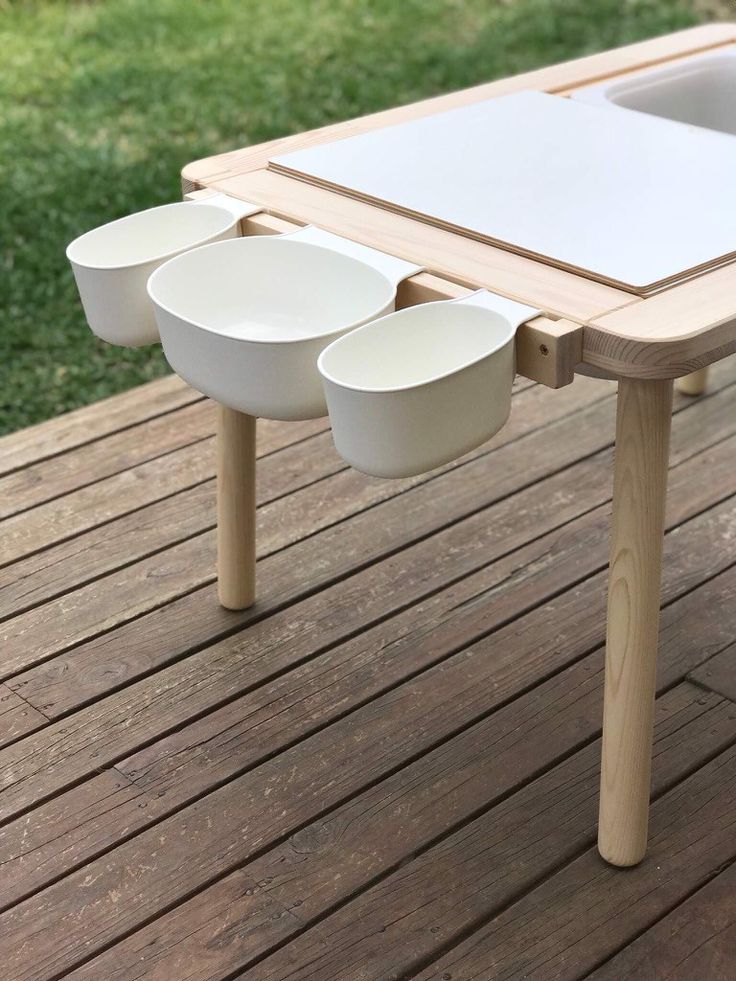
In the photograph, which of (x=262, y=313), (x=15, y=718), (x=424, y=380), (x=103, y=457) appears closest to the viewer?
(x=424, y=380)

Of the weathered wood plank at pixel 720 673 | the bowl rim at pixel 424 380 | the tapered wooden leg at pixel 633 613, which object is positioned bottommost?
the weathered wood plank at pixel 720 673

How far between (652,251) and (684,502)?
36.5 inches

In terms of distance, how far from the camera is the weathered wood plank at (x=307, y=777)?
5.03 feet

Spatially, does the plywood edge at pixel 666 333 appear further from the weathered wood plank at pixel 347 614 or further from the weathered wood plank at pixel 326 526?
the weathered wood plank at pixel 326 526

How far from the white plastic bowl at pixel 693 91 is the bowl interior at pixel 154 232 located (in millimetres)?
735

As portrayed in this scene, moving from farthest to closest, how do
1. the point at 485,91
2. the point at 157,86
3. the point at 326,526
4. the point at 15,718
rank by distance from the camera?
the point at 157,86, the point at 326,526, the point at 485,91, the point at 15,718

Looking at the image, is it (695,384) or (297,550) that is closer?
(297,550)

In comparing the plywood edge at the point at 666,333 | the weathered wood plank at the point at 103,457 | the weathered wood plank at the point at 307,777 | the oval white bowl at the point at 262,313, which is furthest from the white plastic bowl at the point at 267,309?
the weathered wood plank at the point at 103,457

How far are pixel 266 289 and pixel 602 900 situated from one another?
81 cm

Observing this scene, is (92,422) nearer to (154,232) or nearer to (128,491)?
(128,491)

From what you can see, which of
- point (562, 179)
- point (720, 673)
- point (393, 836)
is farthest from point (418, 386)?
point (720, 673)

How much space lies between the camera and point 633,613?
145cm

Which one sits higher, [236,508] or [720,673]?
[236,508]

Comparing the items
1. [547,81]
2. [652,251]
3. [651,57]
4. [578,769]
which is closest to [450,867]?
[578,769]
